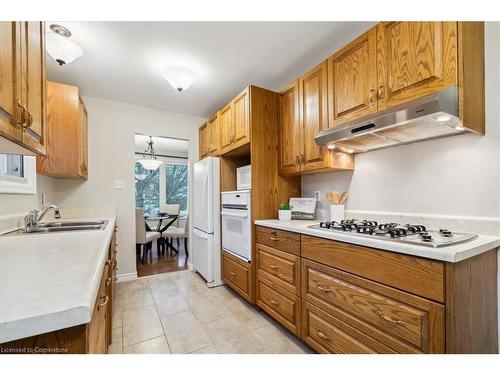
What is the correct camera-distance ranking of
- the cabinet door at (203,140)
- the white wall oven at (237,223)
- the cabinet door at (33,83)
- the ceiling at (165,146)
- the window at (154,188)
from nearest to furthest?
the cabinet door at (33,83)
the white wall oven at (237,223)
the cabinet door at (203,140)
the ceiling at (165,146)
the window at (154,188)

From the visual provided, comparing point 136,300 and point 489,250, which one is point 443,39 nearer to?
point 489,250

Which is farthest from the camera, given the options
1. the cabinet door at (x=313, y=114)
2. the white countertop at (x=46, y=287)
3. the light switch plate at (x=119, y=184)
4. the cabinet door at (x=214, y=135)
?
the light switch plate at (x=119, y=184)

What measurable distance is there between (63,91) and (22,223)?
1231 mm

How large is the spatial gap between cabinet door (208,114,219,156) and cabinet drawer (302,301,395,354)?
6.63ft

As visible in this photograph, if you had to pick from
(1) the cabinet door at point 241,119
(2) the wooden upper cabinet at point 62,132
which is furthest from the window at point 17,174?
(1) the cabinet door at point 241,119

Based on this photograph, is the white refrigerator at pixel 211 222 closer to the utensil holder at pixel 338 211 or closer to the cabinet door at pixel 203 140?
the cabinet door at pixel 203 140

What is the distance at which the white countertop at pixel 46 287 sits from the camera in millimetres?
414

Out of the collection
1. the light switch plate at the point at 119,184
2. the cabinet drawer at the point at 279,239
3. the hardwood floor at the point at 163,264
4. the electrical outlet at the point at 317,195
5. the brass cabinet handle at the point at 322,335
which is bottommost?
the hardwood floor at the point at 163,264

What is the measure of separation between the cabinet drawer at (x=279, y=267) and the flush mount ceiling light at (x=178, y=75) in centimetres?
173

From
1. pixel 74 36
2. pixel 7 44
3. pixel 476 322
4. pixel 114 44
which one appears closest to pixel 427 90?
pixel 476 322

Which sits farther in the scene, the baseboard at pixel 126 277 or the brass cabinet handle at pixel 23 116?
the baseboard at pixel 126 277

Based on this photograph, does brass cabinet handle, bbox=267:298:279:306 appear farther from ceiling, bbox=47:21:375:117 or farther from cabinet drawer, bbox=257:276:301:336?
ceiling, bbox=47:21:375:117

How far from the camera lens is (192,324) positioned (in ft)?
6.23

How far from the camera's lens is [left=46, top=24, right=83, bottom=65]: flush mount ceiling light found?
5.36ft
